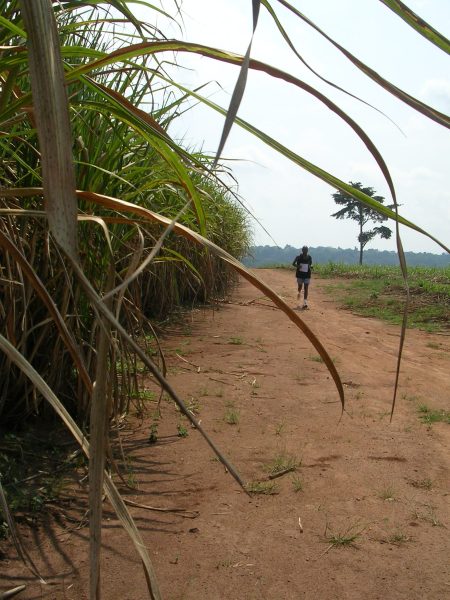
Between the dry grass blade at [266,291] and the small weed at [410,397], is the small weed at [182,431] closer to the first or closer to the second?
the small weed at [410,397]

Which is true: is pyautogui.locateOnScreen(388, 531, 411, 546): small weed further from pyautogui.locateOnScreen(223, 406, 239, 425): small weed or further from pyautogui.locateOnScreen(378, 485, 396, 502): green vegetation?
pyautogui.locateOnScreen(223, 406, 239, 425): small weed

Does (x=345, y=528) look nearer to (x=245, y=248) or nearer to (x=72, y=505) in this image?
(x=72, y=505)

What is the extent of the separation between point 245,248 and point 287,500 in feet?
35.2

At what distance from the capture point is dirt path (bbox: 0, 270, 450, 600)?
71.3 inches

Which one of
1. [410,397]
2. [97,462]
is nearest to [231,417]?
[410,397]

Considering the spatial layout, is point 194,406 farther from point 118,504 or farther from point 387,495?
point 118,504

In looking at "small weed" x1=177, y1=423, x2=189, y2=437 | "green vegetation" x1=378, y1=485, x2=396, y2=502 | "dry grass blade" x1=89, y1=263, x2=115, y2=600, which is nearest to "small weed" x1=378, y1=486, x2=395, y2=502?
"green vegetation" x1=378, y1=485, x2=396, y2=502

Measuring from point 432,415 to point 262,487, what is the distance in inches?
62.7

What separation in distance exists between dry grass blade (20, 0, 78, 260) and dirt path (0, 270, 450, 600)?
1469 millimetres

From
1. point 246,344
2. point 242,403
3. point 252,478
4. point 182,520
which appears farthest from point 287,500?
point 246,344

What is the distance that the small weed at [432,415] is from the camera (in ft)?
11.8

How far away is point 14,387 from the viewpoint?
8.30 feet

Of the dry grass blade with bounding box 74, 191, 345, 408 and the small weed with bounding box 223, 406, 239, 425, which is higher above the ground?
the dry grass blade with bounding box 74, 191, 345, 408

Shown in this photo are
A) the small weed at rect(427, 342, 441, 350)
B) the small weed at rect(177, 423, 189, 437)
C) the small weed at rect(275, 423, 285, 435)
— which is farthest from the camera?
the small weed at rect(427, 342, 441, 350)
